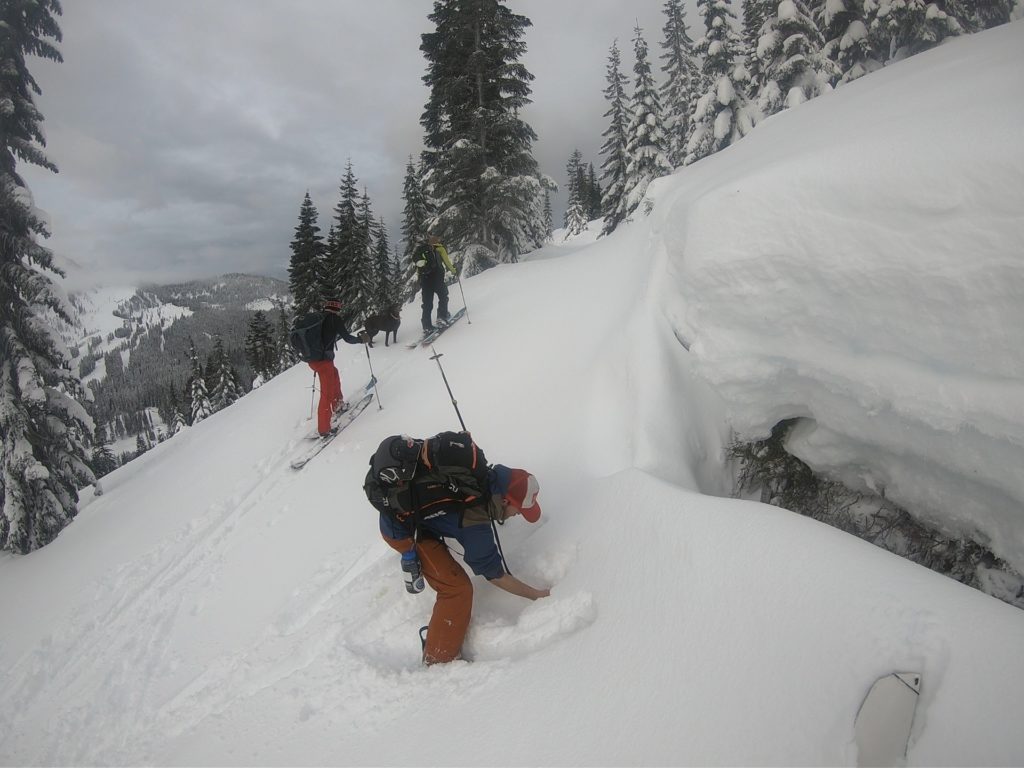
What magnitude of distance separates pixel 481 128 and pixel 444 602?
18.7 m

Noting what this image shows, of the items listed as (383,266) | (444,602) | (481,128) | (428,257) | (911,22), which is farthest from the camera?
(383,266)

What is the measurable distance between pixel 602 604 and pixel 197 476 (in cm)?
873

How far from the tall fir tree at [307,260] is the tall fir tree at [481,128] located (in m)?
12.6

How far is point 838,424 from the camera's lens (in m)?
4.13

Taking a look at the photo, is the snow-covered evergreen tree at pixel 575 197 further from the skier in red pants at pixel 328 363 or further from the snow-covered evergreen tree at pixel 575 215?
the skier in red pants at pixel 328 363

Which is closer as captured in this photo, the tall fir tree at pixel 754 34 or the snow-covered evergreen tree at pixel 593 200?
the tall fir tree at pixel 754 34

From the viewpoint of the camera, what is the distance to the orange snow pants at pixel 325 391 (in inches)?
316

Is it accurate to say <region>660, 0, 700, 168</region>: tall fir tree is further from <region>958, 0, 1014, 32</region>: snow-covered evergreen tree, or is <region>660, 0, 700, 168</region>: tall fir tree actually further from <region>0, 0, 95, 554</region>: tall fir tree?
<region>0, 0, 95, 554</region>: tall fir tree

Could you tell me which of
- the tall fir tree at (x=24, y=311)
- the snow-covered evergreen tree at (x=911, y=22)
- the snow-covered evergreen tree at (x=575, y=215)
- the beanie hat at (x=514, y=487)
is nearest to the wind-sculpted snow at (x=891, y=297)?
the beanie hat at (x=514, y=487)

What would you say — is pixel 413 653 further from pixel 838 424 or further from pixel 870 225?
pixel 870 225

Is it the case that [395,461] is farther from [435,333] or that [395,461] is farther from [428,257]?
[428,257]

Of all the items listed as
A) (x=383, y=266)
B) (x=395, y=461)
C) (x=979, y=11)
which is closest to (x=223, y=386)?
(x=383, y=266)

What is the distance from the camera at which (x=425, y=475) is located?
3.69 meters

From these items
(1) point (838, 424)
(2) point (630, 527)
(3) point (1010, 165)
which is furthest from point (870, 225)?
(2) point (630, 527)
